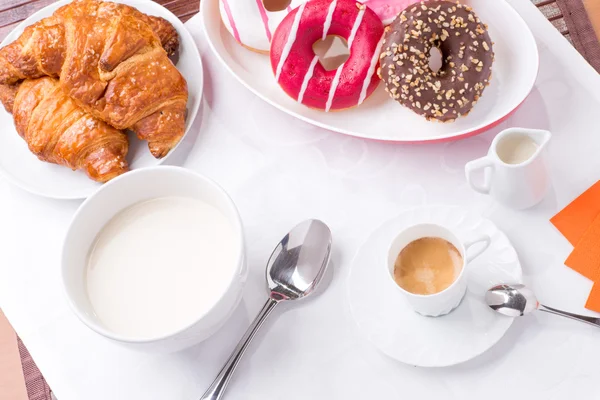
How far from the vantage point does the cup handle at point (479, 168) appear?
0.83m

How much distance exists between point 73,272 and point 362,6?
0.61m

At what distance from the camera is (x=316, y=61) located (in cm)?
102

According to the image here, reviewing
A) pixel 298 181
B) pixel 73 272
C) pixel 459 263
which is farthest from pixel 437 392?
pixel 73 272

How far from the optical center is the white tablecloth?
82 cm

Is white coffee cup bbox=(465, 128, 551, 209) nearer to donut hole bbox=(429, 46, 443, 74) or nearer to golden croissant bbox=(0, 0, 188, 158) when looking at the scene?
donut hole bbox=(429, 46, 443, 74)

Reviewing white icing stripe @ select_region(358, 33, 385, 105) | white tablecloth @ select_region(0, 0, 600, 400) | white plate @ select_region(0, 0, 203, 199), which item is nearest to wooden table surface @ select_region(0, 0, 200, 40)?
white plate @ select_region(0, 0, 203, 199)

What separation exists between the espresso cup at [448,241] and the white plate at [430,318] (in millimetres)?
23

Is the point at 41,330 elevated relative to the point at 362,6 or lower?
lower

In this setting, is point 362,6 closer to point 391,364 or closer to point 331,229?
point 331,229

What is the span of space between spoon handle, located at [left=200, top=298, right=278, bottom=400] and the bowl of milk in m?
0.07

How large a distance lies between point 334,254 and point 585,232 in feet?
1.17

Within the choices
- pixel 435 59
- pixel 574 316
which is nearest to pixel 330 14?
pixel 435 59

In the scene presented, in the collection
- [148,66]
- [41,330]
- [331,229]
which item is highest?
[148,66]

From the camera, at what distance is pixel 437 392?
0.82m
